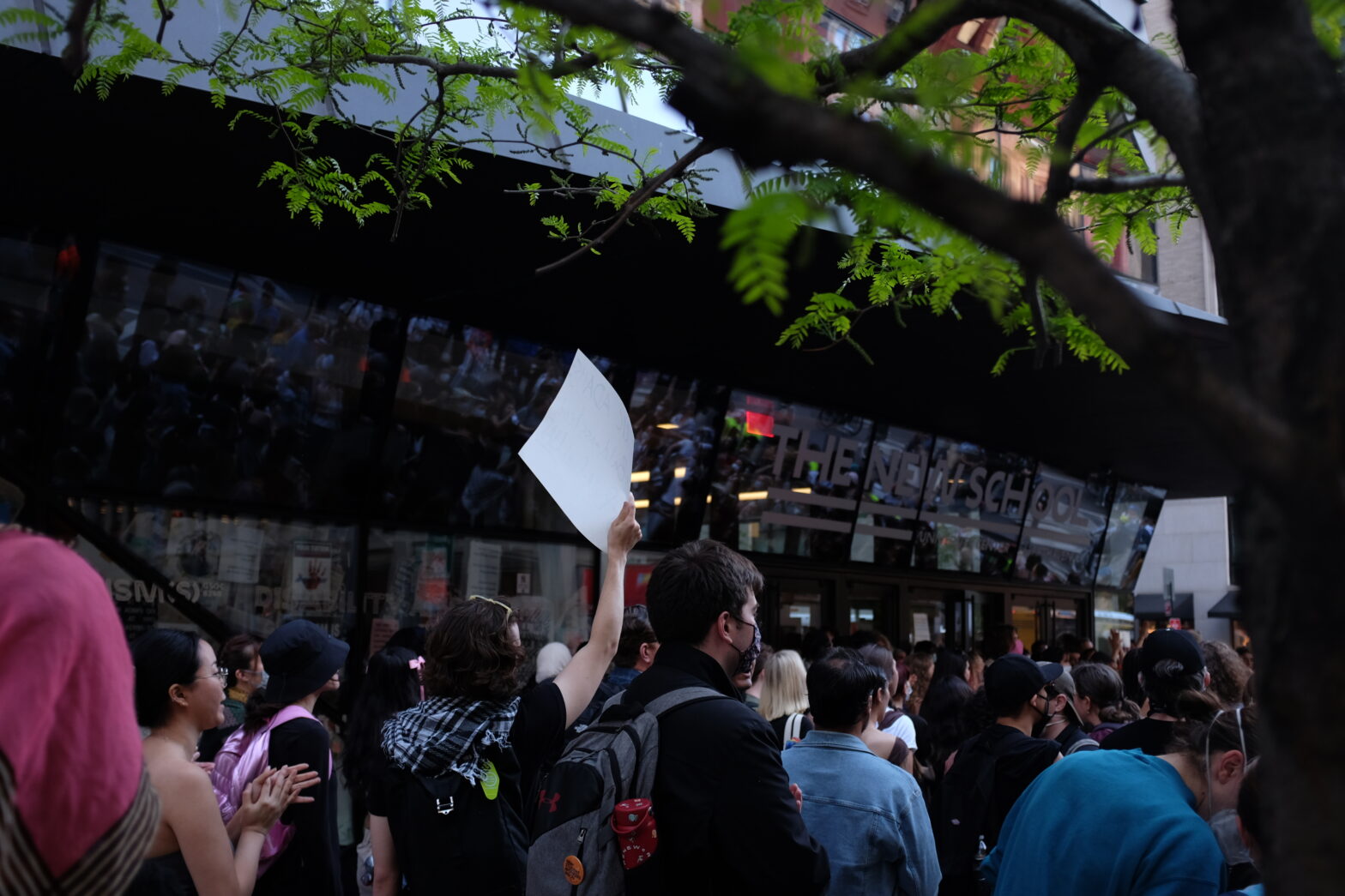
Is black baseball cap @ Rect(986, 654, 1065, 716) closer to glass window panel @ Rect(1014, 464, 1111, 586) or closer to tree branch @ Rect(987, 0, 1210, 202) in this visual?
tree branch @ Rect(987, 0, 1210, 202)

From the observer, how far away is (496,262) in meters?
8.11

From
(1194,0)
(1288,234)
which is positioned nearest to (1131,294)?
(1288,234)

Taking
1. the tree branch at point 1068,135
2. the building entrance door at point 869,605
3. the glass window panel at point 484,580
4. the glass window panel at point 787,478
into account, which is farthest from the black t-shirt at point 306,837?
the building entrance door at point 869,605

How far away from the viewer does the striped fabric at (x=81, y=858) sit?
4.57 feet

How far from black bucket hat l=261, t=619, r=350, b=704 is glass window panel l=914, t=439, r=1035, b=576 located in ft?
35.4

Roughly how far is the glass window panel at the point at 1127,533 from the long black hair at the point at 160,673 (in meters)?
16.5

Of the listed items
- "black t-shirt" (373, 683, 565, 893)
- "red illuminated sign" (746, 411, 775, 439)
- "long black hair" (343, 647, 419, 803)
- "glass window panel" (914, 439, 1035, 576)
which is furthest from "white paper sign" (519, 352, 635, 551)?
"glass window panel" (914, 439, 1035, 576)

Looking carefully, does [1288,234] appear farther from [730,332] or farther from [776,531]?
[776,531]

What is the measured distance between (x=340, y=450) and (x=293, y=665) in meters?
5.02

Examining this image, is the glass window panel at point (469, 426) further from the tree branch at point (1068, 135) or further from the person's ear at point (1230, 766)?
the tree branch at point (1068, 135)

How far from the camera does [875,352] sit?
10125 millimetres

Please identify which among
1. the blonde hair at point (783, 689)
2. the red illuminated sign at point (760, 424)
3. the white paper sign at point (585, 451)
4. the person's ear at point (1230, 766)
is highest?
the red illuminated sign at point (760, 424)

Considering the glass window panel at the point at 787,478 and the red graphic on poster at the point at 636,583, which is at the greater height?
the glass window panel at the point at 787,478

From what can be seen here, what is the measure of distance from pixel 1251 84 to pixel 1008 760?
4.05m
